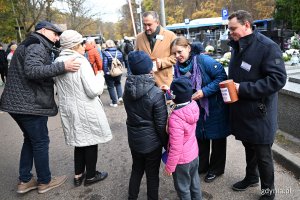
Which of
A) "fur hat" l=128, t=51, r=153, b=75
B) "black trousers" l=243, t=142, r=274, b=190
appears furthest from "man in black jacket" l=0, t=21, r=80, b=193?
"black trousers" l=243, t=142, r=274, b=190

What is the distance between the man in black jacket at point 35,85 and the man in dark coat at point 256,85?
5.04ft

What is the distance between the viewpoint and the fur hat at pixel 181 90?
2.32 metres

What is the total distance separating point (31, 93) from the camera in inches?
117

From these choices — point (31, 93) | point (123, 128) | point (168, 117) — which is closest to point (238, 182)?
point (168, 117)

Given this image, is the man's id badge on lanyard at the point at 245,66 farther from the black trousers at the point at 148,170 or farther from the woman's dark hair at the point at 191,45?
the black trousers at the point at 148,170

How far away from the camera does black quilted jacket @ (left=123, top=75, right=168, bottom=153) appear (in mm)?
2387

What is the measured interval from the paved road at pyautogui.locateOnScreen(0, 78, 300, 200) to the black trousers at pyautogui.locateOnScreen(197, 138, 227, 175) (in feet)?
0.45

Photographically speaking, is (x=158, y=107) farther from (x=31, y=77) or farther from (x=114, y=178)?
(x=114, y=178)

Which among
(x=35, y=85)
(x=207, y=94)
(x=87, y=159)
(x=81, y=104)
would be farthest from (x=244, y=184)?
(x=35, y=85)

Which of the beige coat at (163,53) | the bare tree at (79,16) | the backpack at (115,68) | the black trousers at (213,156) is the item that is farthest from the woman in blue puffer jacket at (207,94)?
the bare tree at (79,16)

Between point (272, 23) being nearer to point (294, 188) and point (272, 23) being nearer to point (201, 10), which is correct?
A: point (294, 188)

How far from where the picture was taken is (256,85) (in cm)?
247

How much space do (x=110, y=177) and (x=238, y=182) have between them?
1526 mm

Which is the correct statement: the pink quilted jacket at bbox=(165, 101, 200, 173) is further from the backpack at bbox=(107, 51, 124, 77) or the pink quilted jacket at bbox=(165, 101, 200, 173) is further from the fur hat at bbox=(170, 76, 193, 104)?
the backpack at bbox=(107, 51, 124, 77)
